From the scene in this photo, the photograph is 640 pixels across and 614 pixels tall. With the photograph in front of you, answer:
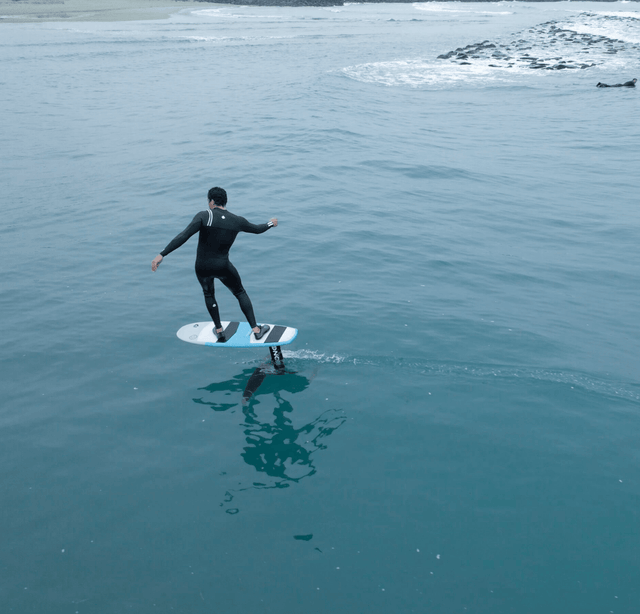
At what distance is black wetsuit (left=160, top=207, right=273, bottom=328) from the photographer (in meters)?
9.59

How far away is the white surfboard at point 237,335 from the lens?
10195 millimetres

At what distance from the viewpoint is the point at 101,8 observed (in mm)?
118125

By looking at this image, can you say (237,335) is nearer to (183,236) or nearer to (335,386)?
(335,386)

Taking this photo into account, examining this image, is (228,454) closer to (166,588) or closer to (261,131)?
(166,588)

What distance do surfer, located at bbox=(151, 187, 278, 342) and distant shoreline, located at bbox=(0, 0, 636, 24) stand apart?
352 feet

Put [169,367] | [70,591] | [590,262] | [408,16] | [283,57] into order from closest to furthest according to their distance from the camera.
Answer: [70,591] → [169,367] → [590,262] → [283,57] → [408,16]

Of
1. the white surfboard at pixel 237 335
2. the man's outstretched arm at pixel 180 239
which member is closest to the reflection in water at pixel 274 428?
the white surfboard at pixel 237 335

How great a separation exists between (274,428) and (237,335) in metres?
2.16

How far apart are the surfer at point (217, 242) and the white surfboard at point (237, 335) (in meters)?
0.15

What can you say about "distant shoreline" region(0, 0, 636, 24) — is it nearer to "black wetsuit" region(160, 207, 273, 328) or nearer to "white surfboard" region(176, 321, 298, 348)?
"white surfboard" region(176, 321, 298, 348)

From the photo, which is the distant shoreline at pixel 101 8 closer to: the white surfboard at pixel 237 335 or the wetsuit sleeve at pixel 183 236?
the white surfboard at pixel 237 335

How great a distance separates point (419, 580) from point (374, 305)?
7026 mm

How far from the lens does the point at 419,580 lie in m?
6.62

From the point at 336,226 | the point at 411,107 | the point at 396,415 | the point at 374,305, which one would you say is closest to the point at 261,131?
the point at 411,107
